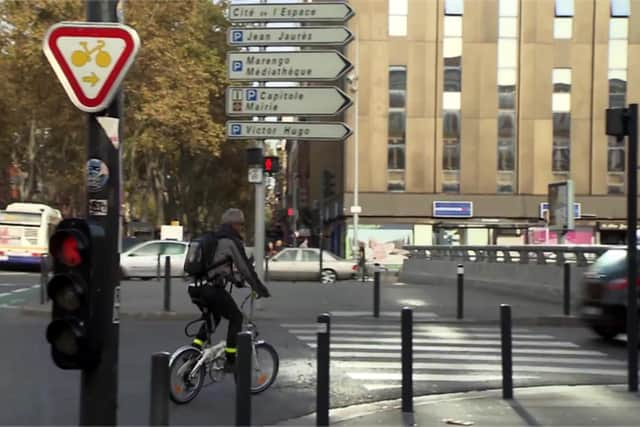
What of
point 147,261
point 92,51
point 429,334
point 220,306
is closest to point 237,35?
point 429,334

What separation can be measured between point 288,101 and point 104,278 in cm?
936

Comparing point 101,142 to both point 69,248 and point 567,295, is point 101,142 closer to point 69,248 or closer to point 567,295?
point 69,248

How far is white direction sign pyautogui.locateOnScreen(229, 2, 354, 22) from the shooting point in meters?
13.7

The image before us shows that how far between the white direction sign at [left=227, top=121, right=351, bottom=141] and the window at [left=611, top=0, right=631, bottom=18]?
108 feet

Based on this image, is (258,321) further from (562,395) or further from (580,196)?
(580,196)

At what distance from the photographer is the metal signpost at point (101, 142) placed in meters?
4.80

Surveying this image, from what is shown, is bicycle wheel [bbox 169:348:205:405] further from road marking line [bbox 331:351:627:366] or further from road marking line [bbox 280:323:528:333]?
road marking line [bbox 280:323:528:333]

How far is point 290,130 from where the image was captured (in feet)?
46.0

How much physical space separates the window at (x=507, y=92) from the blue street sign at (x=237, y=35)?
99.2ft

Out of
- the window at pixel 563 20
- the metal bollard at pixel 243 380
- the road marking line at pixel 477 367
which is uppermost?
the window at pixel 563 20

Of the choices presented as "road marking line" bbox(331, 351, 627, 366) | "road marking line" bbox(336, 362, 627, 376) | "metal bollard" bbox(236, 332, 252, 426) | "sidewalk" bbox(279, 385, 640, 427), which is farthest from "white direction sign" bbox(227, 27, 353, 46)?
"metal bollard" bbox(236, 332, 252, 426)

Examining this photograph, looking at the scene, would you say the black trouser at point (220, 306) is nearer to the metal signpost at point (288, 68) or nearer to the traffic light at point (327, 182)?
the metal signpost at point (288, 68)

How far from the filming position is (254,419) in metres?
7.05

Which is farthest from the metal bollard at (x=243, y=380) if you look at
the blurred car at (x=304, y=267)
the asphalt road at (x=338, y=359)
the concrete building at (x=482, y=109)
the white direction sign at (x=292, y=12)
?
the concrete building at (x=482, y=109)
